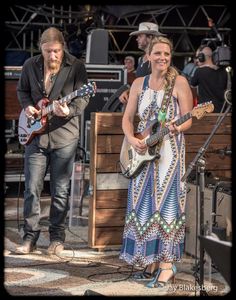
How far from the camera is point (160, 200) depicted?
4.88 metres

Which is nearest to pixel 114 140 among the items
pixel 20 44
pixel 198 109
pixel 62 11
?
pixel 198 109

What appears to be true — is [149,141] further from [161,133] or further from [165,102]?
[165,102]

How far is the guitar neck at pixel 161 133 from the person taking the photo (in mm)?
4770

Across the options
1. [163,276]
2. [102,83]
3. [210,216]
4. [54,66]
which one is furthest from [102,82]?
[163,276]

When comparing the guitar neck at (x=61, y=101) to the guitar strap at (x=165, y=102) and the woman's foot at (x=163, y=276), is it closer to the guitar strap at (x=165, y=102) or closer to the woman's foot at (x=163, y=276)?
the guitar strap at (x=165, y=102)

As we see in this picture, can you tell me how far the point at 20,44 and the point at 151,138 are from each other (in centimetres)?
1030

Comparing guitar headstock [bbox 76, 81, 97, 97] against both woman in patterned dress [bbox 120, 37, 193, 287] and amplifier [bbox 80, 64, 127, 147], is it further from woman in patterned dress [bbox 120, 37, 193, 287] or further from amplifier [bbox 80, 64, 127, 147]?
amplifier [bbox 80, 64, 127, 147]

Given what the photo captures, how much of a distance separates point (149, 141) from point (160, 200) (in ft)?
1.42

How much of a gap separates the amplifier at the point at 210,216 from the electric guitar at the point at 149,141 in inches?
21.1

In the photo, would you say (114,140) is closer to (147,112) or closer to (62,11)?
(147,112)

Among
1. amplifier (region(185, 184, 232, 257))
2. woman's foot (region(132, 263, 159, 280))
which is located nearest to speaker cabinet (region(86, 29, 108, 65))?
amplifier (region(185, 184, 232, 257))

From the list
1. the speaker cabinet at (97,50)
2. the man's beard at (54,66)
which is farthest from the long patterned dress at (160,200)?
the speaker cabinet at (97,50)

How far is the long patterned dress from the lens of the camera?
4887 mm

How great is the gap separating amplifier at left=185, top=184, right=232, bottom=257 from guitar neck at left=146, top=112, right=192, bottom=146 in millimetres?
605
